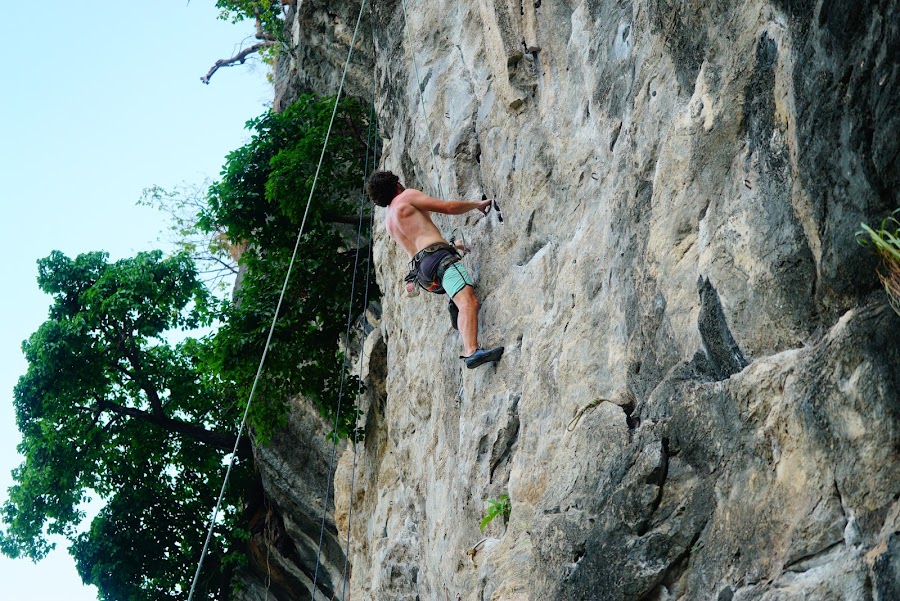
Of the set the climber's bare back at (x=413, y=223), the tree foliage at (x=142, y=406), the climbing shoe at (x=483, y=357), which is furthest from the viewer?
the tree foliage at (x=142, y=406)

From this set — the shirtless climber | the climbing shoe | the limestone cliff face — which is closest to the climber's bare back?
the shirtless climber

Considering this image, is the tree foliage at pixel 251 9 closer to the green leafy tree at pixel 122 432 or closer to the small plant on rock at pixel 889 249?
the green leafy tree at pixel 122 432

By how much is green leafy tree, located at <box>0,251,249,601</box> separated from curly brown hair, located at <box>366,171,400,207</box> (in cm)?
757

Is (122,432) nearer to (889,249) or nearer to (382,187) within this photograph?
(382,187)

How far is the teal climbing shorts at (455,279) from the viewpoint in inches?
278

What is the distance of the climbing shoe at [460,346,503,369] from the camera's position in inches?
259

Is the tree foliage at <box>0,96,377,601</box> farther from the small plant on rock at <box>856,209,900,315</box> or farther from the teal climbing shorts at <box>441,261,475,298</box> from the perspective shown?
the small plant on rock at <box>856,209,900,315</box>

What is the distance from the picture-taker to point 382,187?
759cm

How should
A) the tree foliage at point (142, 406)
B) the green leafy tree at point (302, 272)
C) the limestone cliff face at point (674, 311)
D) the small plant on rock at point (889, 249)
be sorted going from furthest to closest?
the tree foliage at point (142, 406)
the green leafy tree at point (302, 272)
the limestone cliff face at point (674, 311)
the small plant on rock at point (889, 249)

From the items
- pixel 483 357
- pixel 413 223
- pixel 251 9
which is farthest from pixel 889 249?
pixel 251 9

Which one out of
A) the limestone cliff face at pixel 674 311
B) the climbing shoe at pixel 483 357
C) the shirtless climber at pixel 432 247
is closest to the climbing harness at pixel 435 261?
the shirtless climber at pixel 432 247

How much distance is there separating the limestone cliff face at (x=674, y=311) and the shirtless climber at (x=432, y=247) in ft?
0.47

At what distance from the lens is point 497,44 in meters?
7.25

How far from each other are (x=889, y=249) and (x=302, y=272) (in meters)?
9.04
